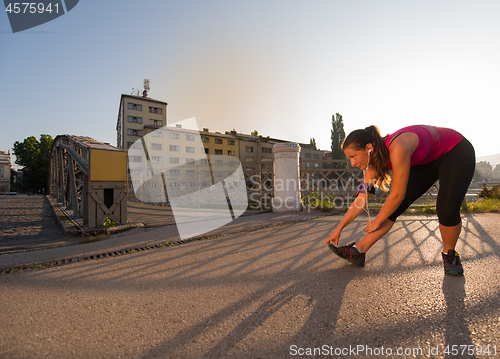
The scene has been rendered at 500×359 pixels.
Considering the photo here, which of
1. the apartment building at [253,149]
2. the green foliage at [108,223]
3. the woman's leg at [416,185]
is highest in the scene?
the apartment building at [253,149]

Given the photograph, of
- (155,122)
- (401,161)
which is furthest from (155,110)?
(401,161)

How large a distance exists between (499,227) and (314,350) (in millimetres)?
4761

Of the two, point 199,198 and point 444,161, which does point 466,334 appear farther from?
point 199,198

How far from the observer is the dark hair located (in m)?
1.98

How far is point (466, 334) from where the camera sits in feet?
4.15

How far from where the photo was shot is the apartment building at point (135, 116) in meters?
44.0

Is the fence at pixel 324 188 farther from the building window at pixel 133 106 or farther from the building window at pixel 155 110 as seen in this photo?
the building window at pixel 155 110

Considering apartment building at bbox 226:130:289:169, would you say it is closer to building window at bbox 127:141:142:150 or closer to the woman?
building window at bbox 127:141:142:150

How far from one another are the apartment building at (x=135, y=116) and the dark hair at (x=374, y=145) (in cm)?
4463

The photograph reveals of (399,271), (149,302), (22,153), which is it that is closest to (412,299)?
(399,271)

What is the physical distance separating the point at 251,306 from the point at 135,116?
49409mm

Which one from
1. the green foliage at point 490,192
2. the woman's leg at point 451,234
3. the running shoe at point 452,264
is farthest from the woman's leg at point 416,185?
the green foliage at point 490,192

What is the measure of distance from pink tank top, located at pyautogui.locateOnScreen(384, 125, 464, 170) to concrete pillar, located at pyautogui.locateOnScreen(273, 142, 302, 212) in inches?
185

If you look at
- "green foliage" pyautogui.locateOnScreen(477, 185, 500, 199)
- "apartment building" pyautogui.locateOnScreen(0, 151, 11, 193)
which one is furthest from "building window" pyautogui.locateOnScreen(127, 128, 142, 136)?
"apartment building" pyautogui.locateOnScreen(0, 151, 11, 193)
